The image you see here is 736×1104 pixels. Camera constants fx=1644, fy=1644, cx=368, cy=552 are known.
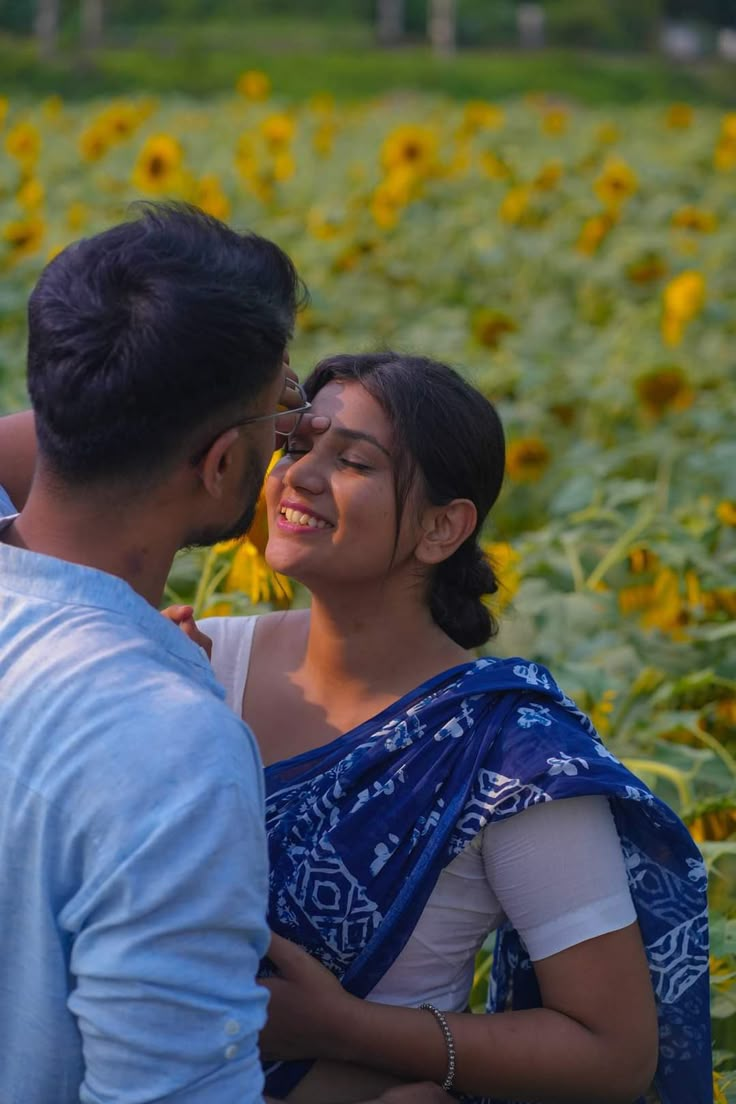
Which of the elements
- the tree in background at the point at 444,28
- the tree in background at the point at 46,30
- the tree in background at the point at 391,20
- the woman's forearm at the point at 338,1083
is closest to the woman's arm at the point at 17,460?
the woman's forearm at the point at 338,1083

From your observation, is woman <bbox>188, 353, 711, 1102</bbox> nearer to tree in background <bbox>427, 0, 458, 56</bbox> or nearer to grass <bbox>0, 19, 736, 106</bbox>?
grass <bbox>0, 19, 736, 106</bbox>

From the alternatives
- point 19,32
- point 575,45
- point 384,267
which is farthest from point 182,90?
point 575,45

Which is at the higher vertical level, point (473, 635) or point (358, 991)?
point (473, 635)

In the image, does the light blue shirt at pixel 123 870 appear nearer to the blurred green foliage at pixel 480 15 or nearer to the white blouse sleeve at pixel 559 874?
the white blouse sleeve at pixel 559 874

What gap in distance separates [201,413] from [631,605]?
1862mm

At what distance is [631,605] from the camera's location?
9.44 feet

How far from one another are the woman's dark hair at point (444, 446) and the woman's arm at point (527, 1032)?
385 millimetres

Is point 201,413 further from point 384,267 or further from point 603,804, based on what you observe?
point 384,267

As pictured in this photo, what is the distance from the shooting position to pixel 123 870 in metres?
1.01

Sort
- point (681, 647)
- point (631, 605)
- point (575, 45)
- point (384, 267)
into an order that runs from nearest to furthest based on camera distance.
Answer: point (681, 647), point (631, 605), point (384, 267), point (575, 45)

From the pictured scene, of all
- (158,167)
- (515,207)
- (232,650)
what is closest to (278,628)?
(232,650)

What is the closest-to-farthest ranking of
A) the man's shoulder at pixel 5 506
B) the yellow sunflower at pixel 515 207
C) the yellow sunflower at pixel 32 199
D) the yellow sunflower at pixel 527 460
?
1. the man's shoulder at pixel 5 506
2. the yellow sunflower at pixel 527 460
3. the yellow sunflower at pixel 32 199
4. the yellow sunflower at pixel 515 207

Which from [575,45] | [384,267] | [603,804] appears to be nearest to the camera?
[603,804]

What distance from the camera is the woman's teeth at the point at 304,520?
1.58m
